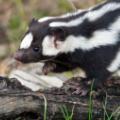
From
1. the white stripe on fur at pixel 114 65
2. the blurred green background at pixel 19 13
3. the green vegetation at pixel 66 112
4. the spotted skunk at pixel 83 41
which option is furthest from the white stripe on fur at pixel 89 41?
the blurred green background at pixel 19 13

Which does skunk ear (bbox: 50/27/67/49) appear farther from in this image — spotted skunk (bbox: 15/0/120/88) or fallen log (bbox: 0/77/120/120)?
fallen log (bbox: 0/77/120/120)

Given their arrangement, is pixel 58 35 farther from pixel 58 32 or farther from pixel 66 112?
pixel 66 112

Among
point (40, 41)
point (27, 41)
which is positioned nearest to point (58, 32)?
point (40, 41)

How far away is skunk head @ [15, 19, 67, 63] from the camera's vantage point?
5941 millimetres

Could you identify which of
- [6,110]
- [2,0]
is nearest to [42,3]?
[2,0]

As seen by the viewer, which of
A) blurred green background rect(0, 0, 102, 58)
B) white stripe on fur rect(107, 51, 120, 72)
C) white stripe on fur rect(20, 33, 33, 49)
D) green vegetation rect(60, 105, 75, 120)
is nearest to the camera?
green vegetation rect(60, 105, 75, 120)

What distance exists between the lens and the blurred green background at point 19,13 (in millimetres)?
10766

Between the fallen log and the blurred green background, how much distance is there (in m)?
4.39

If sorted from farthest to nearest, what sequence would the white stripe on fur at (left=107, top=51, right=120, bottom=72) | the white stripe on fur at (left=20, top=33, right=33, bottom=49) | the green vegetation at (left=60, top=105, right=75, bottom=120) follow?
the white stripe on fur at (left=107, top=51, right=120, bottom=72)
the white stripe on fur at (left=20, top=33, right=33, bottom=49)
the green vegetation at (left=60, top=105, right=75, bottom=120)

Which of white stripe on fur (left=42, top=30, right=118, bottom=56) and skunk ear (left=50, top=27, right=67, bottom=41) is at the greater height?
skunk ear (left=50, top=27, right=67, bottom=41)

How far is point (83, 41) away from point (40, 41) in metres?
0.41

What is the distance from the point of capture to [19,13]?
1130 centimetres

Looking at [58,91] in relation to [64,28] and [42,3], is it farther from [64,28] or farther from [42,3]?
[42,3]

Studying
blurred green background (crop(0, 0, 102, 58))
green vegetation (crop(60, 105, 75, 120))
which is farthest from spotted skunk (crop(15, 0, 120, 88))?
blurred green background (crop(0, 0, 102, 58))
